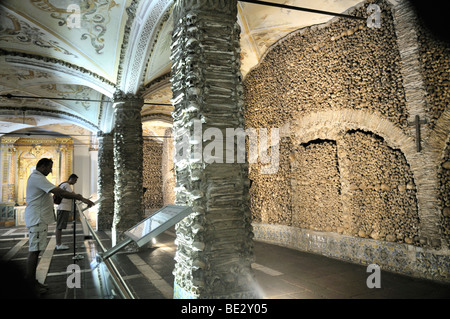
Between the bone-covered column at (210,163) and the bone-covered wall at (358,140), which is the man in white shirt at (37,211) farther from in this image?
the bone-covered wall at (358,140)

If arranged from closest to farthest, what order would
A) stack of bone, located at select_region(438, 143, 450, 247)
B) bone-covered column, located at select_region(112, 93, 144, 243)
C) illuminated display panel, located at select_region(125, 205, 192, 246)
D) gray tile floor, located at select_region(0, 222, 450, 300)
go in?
illuminated display panel, located at select_region(125, 205, 192, 246), gray tile floor, located at select_region(0, 222, 450, 300), stack of bone, located at select_region(438, 143, 450, 247), bone-covered column, located at select_region(112, 93, 144, 243)

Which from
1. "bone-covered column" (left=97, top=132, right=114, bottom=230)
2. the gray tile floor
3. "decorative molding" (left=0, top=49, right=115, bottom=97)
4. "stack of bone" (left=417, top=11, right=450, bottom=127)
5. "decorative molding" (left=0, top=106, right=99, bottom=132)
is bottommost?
the gray tile floor

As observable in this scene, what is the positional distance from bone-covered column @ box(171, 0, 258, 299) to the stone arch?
261cm

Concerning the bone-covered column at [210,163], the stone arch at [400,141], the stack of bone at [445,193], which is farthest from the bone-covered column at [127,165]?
the stack of bone at [445,193]

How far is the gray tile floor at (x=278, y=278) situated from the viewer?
3.48 meters

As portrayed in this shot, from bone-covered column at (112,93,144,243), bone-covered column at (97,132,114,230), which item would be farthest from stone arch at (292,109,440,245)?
bone-covered column at (97,132,114,230)

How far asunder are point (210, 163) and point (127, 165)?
447 cm

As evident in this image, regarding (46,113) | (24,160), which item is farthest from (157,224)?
(24,160)

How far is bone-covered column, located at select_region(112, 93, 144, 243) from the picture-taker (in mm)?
6539

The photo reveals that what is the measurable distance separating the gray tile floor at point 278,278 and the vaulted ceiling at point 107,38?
3772 mm

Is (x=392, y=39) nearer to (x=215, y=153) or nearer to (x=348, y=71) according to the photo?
(x=348, y=71)

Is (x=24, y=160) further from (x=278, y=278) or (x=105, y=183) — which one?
(x=278, y=278)

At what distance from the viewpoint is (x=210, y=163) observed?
272 centimetres

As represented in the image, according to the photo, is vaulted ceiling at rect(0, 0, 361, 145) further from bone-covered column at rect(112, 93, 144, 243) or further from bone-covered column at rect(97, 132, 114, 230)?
bone-covered column at rect(97, 132, 114, 230)
